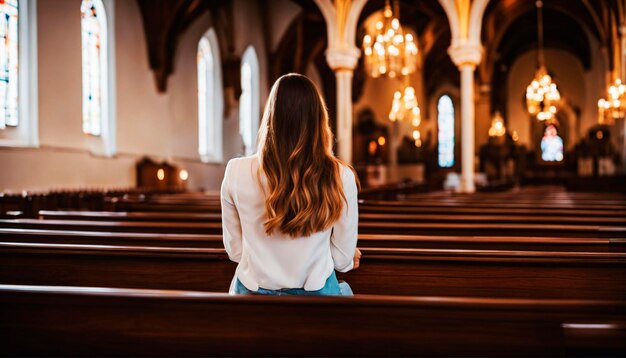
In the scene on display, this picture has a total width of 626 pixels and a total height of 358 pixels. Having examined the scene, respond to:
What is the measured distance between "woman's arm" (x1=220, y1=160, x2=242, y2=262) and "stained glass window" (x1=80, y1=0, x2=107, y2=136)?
10.9 m

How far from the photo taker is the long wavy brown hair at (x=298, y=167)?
202 cm

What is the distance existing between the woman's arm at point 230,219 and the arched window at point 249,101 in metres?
17.2

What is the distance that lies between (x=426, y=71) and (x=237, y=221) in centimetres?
2424

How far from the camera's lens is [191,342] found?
1868 millimetres

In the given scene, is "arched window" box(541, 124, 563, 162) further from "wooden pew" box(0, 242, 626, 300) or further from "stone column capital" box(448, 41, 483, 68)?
"wooden pew" box(0, 242, 626, 300)

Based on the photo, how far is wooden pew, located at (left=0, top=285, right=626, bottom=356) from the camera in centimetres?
174

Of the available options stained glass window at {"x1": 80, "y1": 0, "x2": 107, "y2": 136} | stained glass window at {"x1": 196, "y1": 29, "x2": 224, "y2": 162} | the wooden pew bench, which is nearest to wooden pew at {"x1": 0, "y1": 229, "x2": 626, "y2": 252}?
the wooden pew bench

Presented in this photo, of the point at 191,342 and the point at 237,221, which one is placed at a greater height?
the point at 237,221

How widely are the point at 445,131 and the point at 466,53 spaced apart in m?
17.8

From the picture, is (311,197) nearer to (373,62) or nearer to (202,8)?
(373,62)

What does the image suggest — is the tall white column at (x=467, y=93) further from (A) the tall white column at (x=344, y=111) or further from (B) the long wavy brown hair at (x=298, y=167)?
(B) the long wavy brown hair at (x=298, y=167)

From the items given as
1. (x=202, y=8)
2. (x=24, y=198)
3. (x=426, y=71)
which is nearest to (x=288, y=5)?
(x=202, y=8)

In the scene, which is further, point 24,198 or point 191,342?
point 24,198

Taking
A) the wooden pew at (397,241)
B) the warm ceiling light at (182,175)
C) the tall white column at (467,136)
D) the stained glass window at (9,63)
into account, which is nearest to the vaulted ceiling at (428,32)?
the warm ceiling light at (182,175)
